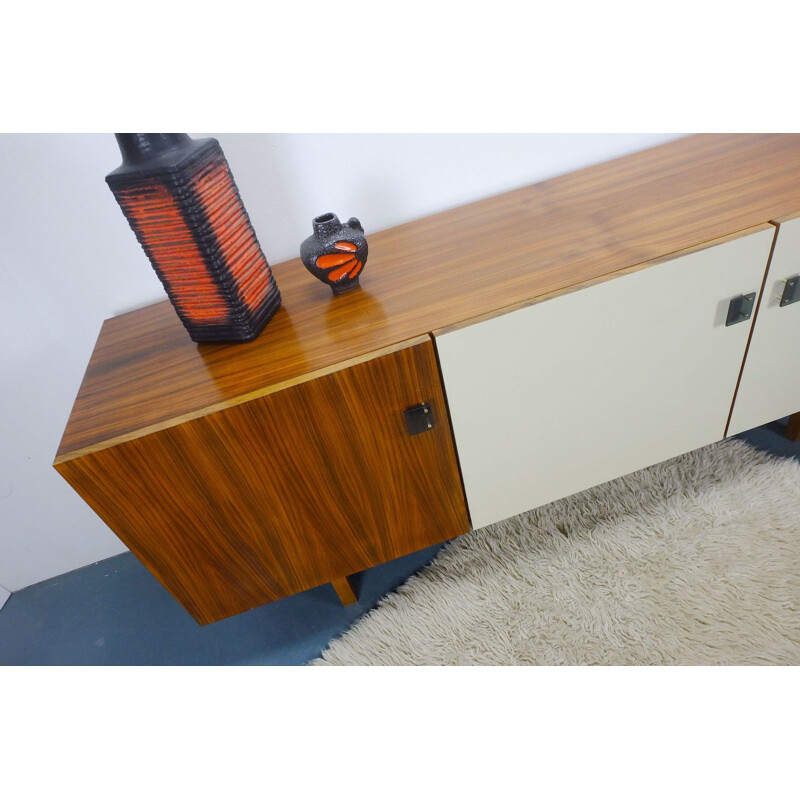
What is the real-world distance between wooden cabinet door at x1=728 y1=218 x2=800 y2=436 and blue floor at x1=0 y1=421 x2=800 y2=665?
0.76 feet

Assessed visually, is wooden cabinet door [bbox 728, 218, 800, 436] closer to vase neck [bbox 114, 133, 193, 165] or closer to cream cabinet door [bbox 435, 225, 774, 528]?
cream cabinet door [bbox 435, 225, 774, 528]

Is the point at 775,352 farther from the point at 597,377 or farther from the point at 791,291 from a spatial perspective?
the point at 597,377

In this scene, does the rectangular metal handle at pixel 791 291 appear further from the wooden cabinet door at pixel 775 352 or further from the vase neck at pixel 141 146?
the vase neck at pixel 141 146

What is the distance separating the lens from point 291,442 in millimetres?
817

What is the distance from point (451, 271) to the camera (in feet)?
3.05

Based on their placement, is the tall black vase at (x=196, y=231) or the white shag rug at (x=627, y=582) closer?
the tall black vase at (x=196, y=231)

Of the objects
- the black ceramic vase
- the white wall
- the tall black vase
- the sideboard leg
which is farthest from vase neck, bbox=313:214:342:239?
the sideboard leg

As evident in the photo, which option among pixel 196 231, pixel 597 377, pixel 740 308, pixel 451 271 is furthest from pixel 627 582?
pixel 196 231

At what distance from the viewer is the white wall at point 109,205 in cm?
93

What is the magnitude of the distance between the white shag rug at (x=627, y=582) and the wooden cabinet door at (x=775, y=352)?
0.66 ft

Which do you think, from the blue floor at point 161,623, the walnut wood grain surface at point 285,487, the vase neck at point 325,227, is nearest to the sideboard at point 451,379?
the walnut wood grain surface at point 285,487

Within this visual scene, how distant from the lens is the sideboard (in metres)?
0.79

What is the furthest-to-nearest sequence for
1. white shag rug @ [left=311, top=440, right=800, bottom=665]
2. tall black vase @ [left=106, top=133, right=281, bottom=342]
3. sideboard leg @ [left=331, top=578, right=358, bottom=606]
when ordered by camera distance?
sideboard leg @ [left=331, top=578, right=358, bottom=606] → white shag rug @ [left=311, top=440, right=800, bottom=665] → tall black vase @ [left=106, top=133, right=281, bottom=342]
